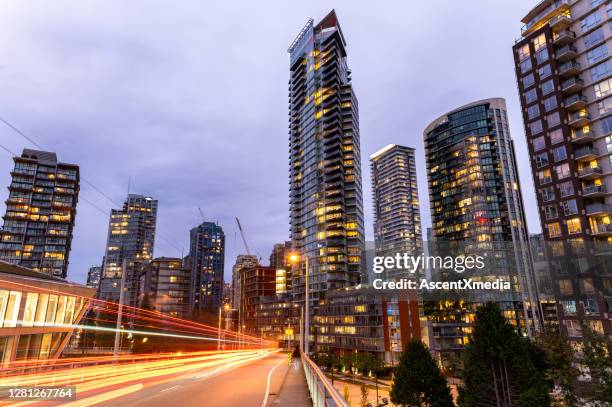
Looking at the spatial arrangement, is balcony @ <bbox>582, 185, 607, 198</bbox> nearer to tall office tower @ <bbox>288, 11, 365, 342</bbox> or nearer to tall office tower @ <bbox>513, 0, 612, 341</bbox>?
tall office tower @ <bbox>513, 0, 612, 341</bbox>

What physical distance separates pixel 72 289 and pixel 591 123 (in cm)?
8323

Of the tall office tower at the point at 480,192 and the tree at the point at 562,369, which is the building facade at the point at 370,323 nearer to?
the tall office tower at the point at 480,192

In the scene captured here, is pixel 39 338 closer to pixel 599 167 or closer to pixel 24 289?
pixel 24 289

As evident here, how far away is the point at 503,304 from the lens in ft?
408

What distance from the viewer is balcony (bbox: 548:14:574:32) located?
→ 238ft

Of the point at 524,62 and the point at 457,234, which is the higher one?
the point at 524,62

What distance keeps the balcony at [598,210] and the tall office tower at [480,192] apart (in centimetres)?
7415

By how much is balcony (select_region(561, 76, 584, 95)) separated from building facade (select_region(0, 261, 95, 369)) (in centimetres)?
8242

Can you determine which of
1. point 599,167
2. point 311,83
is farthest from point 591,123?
point 311,83

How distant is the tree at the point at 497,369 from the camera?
1203 inches

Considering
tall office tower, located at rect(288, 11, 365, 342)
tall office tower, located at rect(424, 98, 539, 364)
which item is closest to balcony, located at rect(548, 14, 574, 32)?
tall office tower, located at rect(424, 98, 539, 364)

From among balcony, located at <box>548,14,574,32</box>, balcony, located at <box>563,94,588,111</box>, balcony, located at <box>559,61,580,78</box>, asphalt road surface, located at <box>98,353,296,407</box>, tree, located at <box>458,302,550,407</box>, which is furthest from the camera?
balcony, located at <box>548,14,574,32</box>

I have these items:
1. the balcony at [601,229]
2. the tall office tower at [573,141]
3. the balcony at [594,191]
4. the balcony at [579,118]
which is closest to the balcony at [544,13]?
the tall office tower at [573,141]

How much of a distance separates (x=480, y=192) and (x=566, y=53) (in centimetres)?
9062
